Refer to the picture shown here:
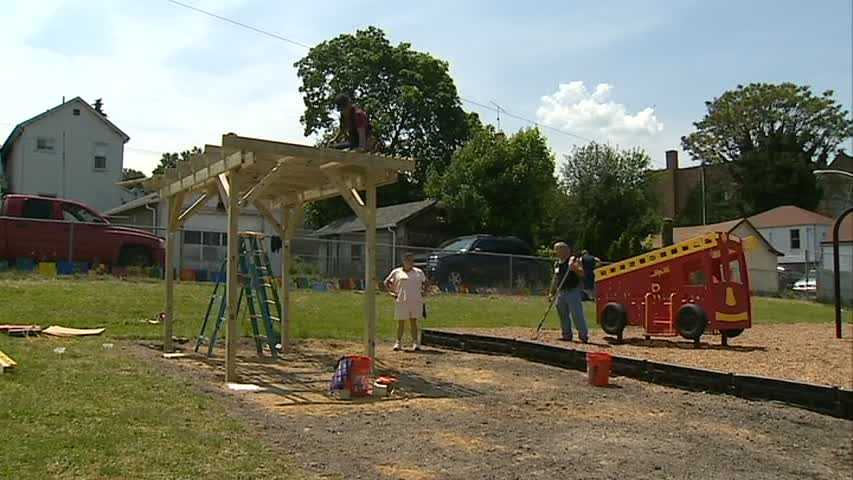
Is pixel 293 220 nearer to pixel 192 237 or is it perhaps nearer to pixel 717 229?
pixel 192 237

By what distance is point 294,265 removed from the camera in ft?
90.5

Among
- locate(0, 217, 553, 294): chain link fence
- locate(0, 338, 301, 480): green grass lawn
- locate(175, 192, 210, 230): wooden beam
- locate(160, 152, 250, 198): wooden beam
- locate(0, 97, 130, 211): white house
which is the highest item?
locate(0, 97, 130, 211): white house

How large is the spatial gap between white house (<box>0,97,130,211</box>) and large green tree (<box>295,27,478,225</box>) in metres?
14.1

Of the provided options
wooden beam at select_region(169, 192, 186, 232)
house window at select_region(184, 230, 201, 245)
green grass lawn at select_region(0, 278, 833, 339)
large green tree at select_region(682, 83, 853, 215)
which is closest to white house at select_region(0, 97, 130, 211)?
house window at select_region(184, 230, 201, 245)

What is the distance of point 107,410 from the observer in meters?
6.96

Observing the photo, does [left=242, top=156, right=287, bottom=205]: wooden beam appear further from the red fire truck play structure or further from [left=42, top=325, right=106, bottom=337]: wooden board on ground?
the red fire truck play structure

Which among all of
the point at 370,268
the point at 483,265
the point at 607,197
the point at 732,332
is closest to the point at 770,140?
the point at 607,197

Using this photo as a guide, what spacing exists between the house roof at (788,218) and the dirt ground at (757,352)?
4436 cm

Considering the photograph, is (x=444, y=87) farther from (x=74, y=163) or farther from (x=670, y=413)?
(x=670, y=413)

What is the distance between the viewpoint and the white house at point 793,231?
56406 mm

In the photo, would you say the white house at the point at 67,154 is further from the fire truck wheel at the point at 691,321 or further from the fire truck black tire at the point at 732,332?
the fire truck black tire at the point at 732,332

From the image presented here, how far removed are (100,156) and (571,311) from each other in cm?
3508

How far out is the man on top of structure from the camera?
10.3 meters

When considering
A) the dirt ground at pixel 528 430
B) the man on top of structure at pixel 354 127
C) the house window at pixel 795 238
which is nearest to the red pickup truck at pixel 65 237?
the dirt ground at pixel 528 430
